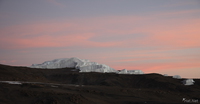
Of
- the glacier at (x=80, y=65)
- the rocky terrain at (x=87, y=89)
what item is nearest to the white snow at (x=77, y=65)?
the glacier at (x=80, y=65)

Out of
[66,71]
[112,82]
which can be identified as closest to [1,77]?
[112,82]

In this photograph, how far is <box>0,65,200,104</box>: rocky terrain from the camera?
30375 millimetres

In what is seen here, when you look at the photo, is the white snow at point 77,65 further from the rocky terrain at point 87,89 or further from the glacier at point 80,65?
the rocky terrain at point 87,89

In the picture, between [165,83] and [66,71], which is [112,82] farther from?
[66,71]

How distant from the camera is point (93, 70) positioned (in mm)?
74938

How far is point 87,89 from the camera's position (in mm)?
39438

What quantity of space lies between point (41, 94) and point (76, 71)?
4343 centimetres

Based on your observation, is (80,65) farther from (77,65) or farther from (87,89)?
(87,89)

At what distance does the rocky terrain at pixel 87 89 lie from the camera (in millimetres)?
30375

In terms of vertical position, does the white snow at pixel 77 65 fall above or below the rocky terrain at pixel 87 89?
above

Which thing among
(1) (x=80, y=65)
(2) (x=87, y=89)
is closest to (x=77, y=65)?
(1) (x=80, y=65)

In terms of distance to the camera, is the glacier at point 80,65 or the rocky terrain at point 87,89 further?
the glacier at point 80,65

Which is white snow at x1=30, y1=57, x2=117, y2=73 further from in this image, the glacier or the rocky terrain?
the rocky terrain

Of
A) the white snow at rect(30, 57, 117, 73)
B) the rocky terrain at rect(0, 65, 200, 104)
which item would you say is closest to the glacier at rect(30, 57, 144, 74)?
the white snow at rect(30, 57, 117, 73)
